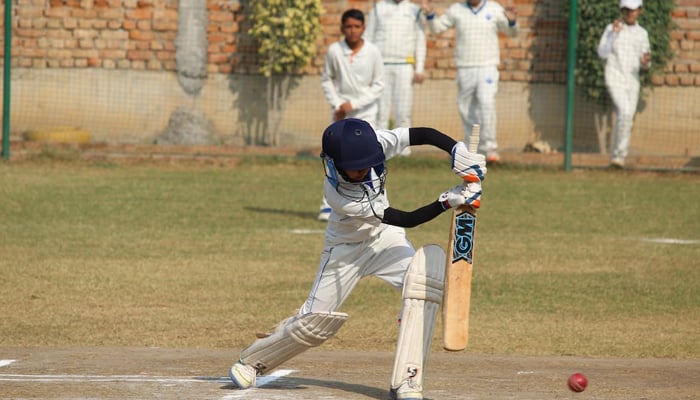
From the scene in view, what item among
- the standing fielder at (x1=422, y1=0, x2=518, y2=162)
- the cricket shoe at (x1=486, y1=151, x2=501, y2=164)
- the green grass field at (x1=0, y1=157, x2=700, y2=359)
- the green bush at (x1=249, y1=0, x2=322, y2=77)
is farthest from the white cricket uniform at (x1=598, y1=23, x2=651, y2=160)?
the green bush at (x1=249, y1=0, x2=322, y2=77)

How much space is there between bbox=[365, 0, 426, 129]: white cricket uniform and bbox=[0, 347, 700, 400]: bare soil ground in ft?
27.4

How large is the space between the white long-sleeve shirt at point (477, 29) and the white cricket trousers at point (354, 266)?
31.5 ft

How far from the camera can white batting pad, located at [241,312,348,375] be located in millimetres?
6156

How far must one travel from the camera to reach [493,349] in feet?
26.2

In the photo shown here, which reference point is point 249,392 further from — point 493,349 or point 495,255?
point 495,255

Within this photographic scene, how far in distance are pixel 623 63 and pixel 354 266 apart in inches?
418

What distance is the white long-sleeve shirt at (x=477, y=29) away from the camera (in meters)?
15.6

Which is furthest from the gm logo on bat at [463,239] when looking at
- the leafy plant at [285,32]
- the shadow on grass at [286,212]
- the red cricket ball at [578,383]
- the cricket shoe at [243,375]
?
the leafy plant at [285,32]

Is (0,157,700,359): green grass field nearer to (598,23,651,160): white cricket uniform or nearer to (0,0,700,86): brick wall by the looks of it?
(598,23,651,160): white cricket uniform

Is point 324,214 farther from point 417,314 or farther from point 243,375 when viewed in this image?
point 417,314

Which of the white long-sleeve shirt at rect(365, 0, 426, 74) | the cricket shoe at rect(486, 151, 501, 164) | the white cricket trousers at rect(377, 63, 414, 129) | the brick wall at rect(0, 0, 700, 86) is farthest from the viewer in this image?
the brick wall at rect(0, 0, 700, 86)

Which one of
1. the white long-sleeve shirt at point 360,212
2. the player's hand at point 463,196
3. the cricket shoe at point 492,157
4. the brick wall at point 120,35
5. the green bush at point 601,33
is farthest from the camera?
the brick wall at point 120,35

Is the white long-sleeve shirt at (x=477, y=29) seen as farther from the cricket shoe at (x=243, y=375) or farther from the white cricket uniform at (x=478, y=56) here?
the cricket shoe at (x=243, y=375)

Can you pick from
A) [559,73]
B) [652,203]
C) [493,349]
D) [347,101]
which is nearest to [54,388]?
[493,349]
